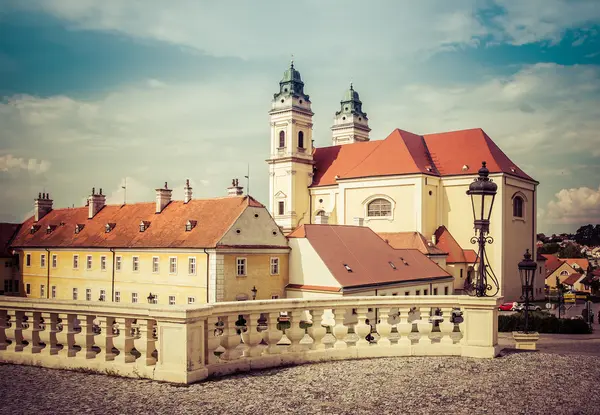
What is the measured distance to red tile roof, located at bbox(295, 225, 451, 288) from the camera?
34.2 metres

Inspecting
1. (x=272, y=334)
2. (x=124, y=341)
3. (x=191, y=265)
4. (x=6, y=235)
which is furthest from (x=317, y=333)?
(x=6, y=235)

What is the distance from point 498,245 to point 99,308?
45757mm

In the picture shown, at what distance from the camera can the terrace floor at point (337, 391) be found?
654 centimetres

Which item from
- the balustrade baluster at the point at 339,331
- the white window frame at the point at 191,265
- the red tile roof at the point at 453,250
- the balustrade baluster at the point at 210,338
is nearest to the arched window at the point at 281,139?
the red tile roof at the point at 453,250

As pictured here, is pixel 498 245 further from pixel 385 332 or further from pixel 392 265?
pixel 385 332

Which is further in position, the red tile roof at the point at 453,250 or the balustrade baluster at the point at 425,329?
the red tile roof at the point at 453,250

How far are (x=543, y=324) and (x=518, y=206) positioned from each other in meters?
22.9

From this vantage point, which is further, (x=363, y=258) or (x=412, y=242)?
(x=412, y=242)

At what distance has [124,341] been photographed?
7.87 meters

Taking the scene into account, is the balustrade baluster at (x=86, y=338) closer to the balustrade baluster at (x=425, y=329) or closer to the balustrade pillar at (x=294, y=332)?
the balustrade pillar at (x=294, y=332)

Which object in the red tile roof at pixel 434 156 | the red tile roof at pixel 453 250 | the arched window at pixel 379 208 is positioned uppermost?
the red tile roof at pixel 434 156

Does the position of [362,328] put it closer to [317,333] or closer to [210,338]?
[317,333]

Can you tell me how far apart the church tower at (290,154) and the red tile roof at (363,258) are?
69.9 feet

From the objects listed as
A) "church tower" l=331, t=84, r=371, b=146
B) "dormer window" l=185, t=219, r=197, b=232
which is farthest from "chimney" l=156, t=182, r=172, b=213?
"church tower" l=331, t=84, r=371, b=146
